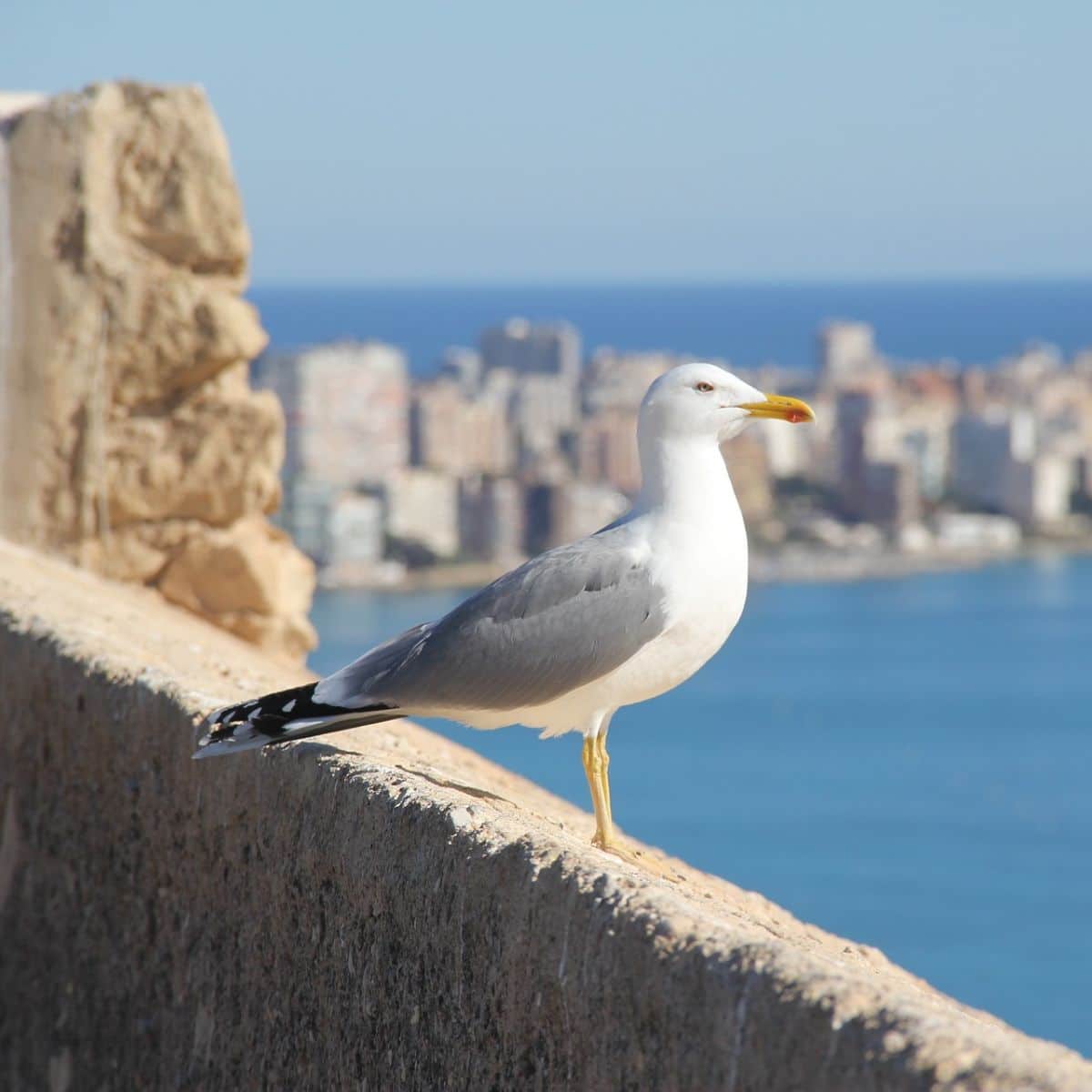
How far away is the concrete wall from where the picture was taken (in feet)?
6.73

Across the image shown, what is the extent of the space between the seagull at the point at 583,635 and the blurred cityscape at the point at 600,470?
4597cm

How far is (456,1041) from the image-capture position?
2551 millimetres

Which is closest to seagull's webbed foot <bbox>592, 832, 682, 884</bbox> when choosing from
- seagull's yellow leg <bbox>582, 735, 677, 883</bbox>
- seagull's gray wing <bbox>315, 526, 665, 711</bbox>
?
seagull's yellow leg <bbox>582, 735, 677, 883</bbox>

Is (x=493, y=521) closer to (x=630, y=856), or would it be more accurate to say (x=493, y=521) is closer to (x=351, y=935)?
(x=630, y=856)

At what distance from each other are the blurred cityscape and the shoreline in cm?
9

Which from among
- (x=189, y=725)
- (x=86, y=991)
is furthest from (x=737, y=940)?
(x=86, y=991)

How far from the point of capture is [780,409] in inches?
130

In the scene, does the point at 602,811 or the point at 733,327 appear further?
the point at 733,327

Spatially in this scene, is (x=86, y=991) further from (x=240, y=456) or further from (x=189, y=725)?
(x=240, y=456)

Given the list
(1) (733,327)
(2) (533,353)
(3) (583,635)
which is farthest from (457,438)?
(1) (733,327)

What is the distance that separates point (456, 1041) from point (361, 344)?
64022 millimetres

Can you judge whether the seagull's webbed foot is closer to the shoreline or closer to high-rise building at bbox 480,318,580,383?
the shoreline

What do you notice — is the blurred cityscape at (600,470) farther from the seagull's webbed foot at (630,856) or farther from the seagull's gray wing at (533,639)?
the seagull's gray wing at (533,639)

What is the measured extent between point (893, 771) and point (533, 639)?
107 ft
